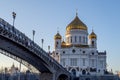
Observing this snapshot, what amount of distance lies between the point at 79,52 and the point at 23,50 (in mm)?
45931

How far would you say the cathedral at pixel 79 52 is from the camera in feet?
264

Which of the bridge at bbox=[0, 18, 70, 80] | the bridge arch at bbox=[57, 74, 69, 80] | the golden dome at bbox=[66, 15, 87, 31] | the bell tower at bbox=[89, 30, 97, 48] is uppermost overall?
the golden dome at bbox=[66, 15, 87, 31]

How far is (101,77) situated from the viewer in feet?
252

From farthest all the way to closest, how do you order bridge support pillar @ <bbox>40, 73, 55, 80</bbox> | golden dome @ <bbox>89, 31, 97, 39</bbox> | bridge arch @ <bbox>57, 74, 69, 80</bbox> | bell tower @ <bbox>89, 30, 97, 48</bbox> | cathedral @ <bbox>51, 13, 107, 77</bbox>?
golden dome @ <bbox>89, 31, 97, 39</bbox>
bell tower @ <bbox>89, 30, 97, 48</bbox>
cathedral @ <bbox>51, 13, 107, 77</bbox>
bridge arch @ <bbox>57, 74, 69, 80</bbox>
bridge support pillar @ <bbox>40, 73, 55, 80</bbox>

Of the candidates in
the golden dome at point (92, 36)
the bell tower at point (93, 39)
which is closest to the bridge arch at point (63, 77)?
the bell tower at point (93, 39)

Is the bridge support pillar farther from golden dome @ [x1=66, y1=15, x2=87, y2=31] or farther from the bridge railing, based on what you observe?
golden dome @ [x1=66, y1=15, x2=87, y2=31]

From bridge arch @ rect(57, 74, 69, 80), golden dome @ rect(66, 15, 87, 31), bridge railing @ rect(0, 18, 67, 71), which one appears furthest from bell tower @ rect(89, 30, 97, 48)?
bridge railing @ rect(0, 18, 67, 71)

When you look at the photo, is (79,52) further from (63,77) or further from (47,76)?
(47,76)

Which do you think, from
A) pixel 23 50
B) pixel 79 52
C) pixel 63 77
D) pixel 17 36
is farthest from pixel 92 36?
pixel 17 36

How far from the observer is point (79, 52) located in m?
81.3

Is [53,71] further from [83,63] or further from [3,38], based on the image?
[83,63]

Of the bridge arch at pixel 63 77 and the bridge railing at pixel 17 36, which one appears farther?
the bridge arch at pixel 63 77

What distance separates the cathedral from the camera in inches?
3169

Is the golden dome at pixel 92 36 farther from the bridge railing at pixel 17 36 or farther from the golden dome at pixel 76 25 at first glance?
the bridge railing at pixel 17 36
